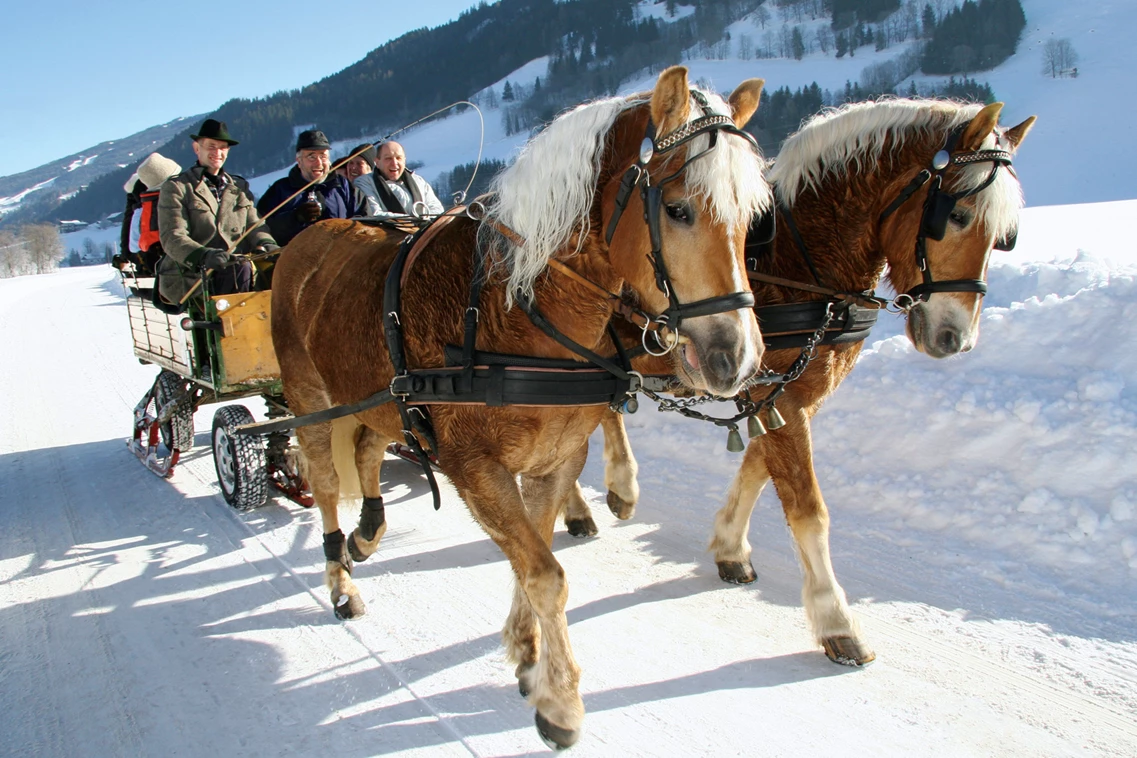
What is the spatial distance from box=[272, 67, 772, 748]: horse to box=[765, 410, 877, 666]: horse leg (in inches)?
35.0

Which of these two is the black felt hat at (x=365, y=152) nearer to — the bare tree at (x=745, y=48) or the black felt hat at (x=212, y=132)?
the black felt hat at (x=212, y=132)

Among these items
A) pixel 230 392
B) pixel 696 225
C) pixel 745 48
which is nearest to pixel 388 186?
pixel 230 392

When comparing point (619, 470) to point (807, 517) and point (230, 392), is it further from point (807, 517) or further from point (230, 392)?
point (230, 392)

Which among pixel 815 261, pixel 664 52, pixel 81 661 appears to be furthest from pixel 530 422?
pixel 664 52

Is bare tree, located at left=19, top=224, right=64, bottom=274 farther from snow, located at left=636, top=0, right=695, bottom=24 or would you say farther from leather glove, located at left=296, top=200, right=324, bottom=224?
leather glove, located at left=296, top=200, right=324, bottom=224

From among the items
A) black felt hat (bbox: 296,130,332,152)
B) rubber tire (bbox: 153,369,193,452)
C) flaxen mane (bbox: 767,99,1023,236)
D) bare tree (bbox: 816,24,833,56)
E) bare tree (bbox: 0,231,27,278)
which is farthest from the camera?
bare tree (bbox: 816,24,833,56)

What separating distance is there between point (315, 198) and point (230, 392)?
1491 millimetres

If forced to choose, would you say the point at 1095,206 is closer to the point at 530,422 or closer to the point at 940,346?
the point at 940,346

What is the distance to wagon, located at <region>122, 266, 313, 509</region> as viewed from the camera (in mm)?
4680

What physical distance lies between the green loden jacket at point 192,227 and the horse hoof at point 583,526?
288 cm

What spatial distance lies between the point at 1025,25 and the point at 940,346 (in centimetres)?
7799

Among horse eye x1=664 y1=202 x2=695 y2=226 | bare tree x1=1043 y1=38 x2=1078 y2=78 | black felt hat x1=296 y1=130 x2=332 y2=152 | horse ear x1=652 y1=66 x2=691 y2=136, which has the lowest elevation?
horse eye x1=664 y1=202 x2=695 y2=226

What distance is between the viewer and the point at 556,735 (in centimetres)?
248

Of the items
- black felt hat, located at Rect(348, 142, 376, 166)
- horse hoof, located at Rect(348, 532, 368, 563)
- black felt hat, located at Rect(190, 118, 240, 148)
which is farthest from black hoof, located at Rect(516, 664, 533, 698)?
black felt hat, located at Rect(190, 118, 240, 148)
